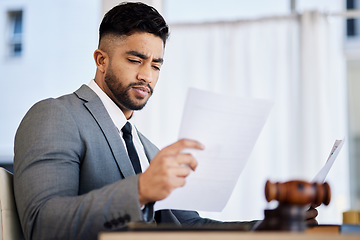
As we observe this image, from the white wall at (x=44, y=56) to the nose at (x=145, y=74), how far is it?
456 centimetres

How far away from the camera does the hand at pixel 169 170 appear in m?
1.00

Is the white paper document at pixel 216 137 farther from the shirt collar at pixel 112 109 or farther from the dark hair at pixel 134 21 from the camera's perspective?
the dark hair at pixel 134 21

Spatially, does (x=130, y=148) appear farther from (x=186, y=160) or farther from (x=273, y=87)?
(x=273, y=87)

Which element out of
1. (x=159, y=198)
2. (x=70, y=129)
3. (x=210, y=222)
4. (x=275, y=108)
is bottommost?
(x=210, y=222)

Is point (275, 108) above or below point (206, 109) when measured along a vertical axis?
above

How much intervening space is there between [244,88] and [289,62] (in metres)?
0.41

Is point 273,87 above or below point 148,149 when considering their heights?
above

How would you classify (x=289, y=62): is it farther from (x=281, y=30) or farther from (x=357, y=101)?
(x=357, y=101)

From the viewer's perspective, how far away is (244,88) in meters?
4.12

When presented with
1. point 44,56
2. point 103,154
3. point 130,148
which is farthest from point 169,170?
point 44,56

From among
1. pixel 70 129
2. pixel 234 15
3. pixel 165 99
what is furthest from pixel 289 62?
pixel 70 129

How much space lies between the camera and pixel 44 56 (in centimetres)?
666

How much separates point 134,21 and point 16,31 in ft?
19.5

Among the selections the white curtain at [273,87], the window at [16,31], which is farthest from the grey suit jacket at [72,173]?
the window at [16,31]
